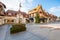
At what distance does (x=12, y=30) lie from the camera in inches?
219

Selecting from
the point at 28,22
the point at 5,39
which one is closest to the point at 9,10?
the point at 28,22

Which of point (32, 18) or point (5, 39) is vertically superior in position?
point (32, 18)

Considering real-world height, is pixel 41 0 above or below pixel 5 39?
above

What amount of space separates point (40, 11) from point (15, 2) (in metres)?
1.72

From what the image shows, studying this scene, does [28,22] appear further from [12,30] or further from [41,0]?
[12,30]

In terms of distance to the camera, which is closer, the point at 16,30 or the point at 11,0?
the point at 16,30

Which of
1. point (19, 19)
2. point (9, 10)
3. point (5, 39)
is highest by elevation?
point (9, 10)

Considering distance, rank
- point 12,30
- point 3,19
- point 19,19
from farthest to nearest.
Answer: point 3,19 → point 19,19 → point 12,30

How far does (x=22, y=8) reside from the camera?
281 inches

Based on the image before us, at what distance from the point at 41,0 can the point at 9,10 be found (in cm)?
185

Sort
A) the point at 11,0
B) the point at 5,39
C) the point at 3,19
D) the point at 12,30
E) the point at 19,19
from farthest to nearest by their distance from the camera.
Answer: the point at 3,19 → the point at 19,19 → the point at 11,0 → the point at 12,30 → the point at 5,39

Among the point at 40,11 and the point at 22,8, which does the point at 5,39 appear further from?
the point at 40,11

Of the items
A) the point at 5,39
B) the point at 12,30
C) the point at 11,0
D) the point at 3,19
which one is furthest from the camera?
the point at 3,19

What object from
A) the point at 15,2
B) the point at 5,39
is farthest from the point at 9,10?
the point at 5,39
